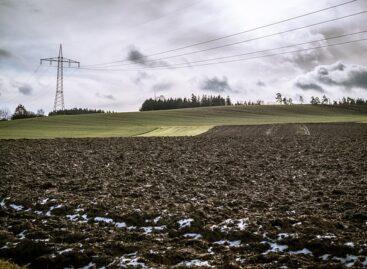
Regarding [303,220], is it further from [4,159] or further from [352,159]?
[4,159]

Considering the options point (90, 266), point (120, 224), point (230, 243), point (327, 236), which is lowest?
point (90, 266)

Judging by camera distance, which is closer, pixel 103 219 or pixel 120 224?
pixel 120 224

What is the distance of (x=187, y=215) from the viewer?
40.8ft

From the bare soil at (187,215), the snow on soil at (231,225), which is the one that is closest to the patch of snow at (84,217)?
the bare soil at (187,215)

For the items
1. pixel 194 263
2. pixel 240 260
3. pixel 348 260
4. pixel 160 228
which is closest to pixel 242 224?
pixel 240 260

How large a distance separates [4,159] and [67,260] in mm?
19484

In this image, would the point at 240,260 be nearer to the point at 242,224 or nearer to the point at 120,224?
the point at 242,224

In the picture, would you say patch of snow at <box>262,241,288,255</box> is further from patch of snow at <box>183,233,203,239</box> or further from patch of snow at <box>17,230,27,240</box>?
patch of snow at <box>17,230,27,240</box>

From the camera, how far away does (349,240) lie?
32.0ft

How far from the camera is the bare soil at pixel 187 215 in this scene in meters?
9.66

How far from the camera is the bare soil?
966cm

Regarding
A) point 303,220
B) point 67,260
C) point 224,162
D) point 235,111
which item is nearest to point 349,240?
point 303,220

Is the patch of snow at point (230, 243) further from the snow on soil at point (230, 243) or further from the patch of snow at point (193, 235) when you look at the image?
the patch of snow at point (193, 235)

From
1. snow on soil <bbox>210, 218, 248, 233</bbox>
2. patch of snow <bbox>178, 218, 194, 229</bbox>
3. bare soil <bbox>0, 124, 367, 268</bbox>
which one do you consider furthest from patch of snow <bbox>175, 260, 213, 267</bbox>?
patch of snow <bbox>178, 218, 194, 229</bbox>
